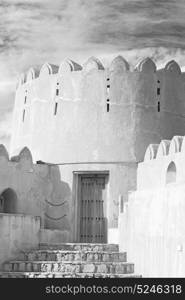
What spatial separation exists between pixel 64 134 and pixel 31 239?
434 centimetres

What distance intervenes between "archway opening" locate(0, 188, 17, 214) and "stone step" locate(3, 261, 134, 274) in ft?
12.5

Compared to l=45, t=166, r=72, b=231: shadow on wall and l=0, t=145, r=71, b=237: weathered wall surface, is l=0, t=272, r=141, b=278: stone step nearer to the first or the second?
l=0, t=145, r=71, b=237: weathered wall surface

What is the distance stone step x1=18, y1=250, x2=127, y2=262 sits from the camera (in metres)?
12.8

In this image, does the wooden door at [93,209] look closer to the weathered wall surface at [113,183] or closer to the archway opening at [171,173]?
the weathered wall surface at [113,183]

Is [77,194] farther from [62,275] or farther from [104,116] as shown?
[62,275]

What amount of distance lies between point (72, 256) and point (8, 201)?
432 cm

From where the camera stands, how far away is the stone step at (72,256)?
12.8 metres

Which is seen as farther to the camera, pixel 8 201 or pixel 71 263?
pixel 8 201

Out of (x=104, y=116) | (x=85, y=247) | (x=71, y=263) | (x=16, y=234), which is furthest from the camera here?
(x=104, y=116)

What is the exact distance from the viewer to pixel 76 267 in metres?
12.0

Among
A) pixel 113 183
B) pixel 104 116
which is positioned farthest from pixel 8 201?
pixel 104 116

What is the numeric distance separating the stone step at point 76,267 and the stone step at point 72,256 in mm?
513

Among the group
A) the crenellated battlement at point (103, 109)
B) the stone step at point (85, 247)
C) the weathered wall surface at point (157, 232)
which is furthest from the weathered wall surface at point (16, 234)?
the crenellated battlement at point (103, 109)

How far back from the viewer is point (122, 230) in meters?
13.7
